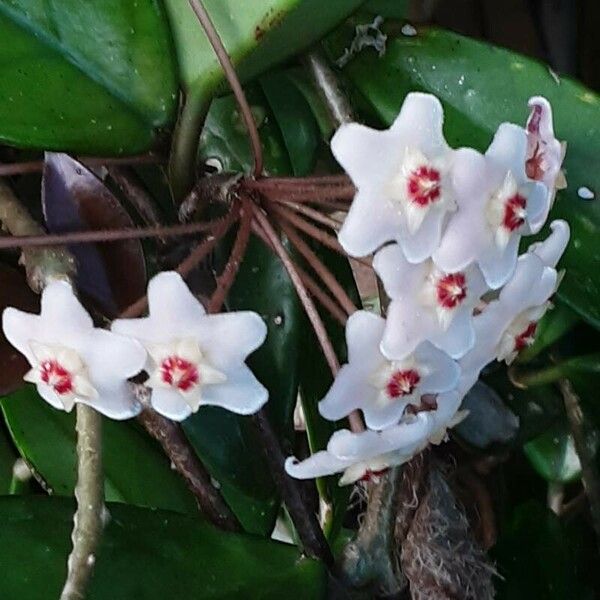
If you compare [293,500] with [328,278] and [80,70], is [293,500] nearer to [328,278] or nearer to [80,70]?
[328,278]

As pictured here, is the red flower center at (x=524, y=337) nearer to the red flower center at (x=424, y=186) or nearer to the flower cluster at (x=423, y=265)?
the flower cluster at (x=423, y=265)

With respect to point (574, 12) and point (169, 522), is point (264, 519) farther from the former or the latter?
point (574, 12)

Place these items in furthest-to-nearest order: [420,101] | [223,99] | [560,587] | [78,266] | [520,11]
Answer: [520,11]
[560,587]
[223,99]
[78,266]
[420,101]

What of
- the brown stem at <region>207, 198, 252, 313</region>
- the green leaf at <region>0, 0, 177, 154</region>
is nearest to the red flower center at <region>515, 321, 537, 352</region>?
the brown stem at <region>207, 198, 252, 313</region>

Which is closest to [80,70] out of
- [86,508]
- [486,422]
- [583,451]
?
[86,508]

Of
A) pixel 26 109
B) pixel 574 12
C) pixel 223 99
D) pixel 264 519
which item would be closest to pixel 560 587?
pixel 264 519

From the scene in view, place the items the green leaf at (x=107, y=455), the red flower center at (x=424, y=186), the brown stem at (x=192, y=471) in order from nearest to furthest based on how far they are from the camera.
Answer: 1. the red flower center at (x=424, y=186)
2. the brown stem at (x=192, y=471)
3. the green leaf at (x=107, y=455)

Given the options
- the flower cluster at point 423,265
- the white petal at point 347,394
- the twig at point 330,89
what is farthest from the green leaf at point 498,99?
the white petal at point 347,394
